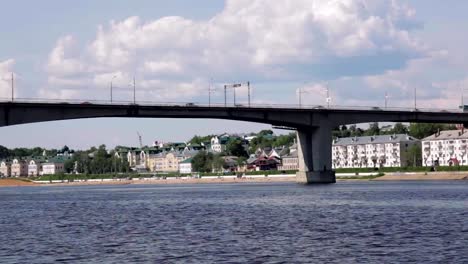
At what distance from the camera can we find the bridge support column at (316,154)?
13788 cm

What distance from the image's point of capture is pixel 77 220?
6228 cm

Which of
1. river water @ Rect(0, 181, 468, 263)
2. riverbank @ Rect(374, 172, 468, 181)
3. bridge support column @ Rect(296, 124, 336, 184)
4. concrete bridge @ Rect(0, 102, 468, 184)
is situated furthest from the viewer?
riverbank @ Rect(374, 172, 468, 181)

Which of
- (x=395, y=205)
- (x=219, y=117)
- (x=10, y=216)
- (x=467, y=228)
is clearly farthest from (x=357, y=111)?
(x=467, y=228)

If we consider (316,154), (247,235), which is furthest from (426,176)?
(247,235)

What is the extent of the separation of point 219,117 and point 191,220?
7442 cm

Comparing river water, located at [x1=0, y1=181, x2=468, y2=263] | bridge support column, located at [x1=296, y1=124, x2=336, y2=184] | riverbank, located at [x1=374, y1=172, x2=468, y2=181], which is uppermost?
bridge support column, located at [x1=296, y1=124, x2=336, y2=184]

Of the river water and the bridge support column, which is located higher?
the bridge support column

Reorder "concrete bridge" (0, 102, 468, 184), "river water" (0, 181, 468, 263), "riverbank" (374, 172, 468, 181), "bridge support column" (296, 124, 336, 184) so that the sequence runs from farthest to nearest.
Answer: "riverbank" (374, 172, 468, 181)
"bridge support column" (296, 124, 336, 184)
"concrete bridge" (0, 102, 468, 184)
"river water" (0, 181, 468, 263)

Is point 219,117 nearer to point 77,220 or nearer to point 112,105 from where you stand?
point 112,105

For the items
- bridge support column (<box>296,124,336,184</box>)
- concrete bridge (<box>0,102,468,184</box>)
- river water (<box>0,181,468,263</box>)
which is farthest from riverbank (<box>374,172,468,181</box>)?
river water (<box>0,181,468,263</box>)

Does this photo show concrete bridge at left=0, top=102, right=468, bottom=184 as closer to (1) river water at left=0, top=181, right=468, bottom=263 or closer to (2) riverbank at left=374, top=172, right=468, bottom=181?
(2) riverbank at left=374, top=172, right=468, bottom=181

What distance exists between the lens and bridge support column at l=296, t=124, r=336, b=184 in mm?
137875

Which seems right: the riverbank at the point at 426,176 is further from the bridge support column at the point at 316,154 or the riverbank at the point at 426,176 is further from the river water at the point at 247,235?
the river water at the point at 247,235

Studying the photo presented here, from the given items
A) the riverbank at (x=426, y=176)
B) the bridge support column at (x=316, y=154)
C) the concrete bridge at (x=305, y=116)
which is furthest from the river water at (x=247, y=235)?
the riverbank at (x=426, y=176)
